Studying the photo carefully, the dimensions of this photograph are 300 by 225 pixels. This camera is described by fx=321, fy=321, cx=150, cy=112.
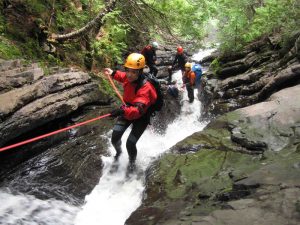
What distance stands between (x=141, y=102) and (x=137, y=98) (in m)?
0.14

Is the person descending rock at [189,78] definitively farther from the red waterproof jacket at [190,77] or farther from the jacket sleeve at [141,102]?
the jacket sleeve at [141,102]

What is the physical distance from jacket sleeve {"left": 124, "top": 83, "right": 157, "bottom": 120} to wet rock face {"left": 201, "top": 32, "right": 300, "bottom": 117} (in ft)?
19.9

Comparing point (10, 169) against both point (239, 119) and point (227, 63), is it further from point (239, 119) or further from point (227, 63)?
point (227, 63)

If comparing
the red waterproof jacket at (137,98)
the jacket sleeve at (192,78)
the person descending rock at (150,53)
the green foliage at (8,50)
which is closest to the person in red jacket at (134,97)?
→ the red waterproof jacket at (137,98)

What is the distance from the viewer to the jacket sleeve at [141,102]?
6.41 m

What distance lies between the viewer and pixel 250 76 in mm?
13852

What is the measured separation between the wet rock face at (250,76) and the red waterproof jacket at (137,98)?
6075 mm

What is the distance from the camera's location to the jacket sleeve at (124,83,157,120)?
6.41m

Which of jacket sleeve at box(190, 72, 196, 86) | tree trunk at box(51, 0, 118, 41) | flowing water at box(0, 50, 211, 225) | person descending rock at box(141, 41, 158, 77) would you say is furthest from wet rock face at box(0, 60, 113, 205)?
person descending rock at box(141, 41, 158, 77)

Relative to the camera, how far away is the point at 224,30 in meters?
16.4

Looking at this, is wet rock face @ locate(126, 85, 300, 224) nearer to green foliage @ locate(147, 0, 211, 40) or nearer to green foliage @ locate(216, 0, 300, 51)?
green foliage @ locate(216, 0, 300, 51)

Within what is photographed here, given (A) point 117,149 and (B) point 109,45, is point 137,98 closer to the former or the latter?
(A) point 117,149

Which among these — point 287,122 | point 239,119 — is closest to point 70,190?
point 239,119

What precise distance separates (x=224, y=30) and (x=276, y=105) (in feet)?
28.7
